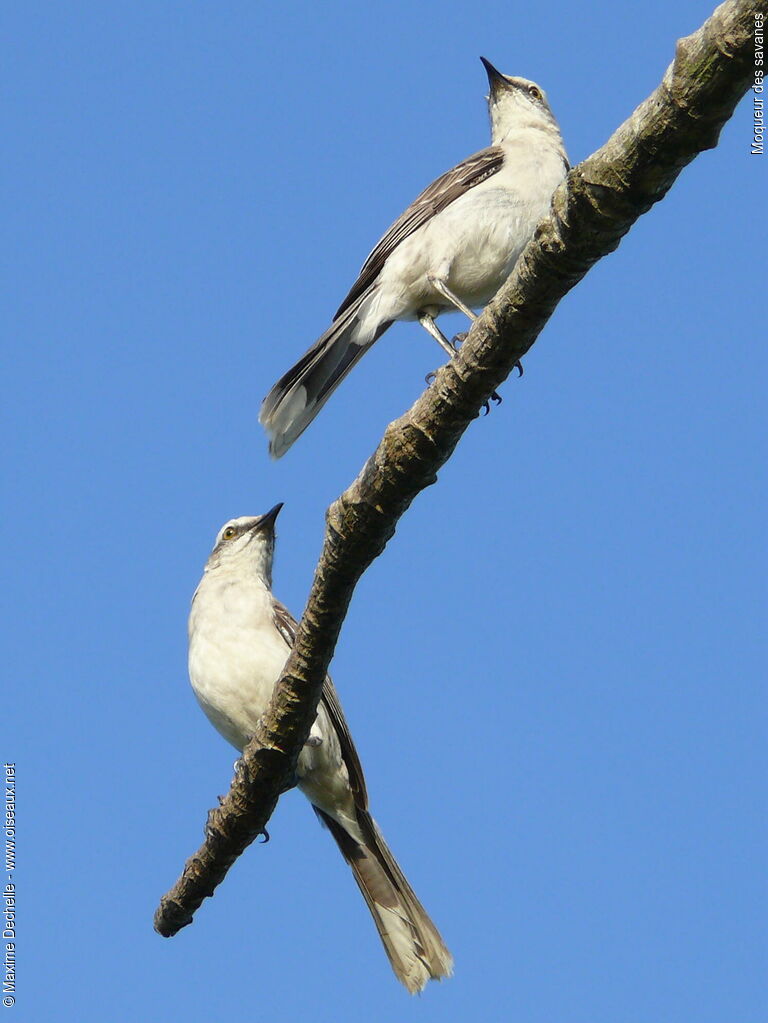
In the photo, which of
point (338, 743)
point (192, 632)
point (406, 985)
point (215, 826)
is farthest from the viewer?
point (192, 632)

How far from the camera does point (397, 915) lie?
7535 mm

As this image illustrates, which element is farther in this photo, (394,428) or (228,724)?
(228,724)

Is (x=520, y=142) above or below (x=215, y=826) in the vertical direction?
above

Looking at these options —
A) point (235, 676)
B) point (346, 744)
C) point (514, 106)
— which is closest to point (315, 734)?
point (346, 744)

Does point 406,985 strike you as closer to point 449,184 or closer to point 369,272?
point 369,272

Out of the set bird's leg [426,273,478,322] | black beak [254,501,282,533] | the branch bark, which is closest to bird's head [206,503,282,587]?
black beak [254,501,282,533]

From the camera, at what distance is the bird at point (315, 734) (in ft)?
24.5

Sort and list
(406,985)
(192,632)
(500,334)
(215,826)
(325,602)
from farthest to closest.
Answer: (192,632) < (406,985) < (215,826) < (325,602) < (500,334)

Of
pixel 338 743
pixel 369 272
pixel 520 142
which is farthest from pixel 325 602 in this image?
pixel 520 142

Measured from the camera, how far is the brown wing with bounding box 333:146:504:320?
26.7 ft

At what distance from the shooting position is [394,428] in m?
5.12

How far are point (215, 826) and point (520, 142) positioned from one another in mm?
5279

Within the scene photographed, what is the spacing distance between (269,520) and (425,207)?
2.87 metres

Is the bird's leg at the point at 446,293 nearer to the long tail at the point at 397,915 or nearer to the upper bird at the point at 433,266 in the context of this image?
the upper bird at the point at 433,266
